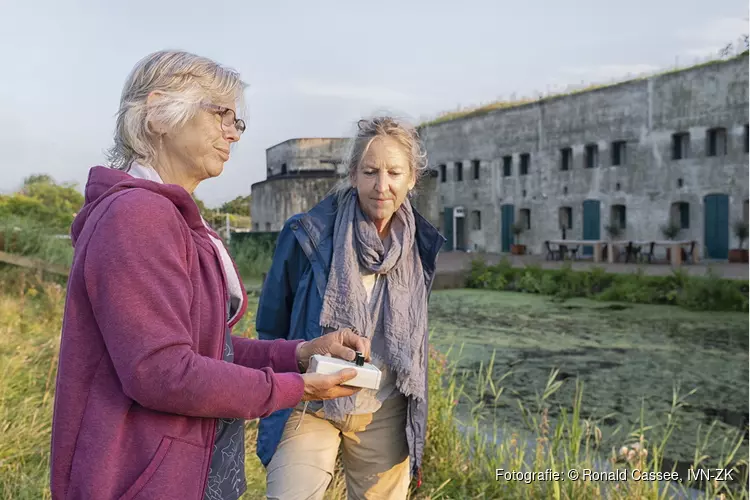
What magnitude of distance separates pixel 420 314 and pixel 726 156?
62.7ft

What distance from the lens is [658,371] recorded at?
7.19 meters

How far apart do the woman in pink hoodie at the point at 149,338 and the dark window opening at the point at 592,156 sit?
22.3m

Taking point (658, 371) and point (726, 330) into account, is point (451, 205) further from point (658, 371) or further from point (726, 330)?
point (658, 371)

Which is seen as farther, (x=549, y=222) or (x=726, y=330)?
(x=549, y=222)

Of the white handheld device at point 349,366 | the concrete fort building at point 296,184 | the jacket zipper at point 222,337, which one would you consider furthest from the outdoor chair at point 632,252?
the jacket zipper at point 222,337

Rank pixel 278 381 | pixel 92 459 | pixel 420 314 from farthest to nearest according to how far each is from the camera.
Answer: pixel 420 314 < pixel 278 381 < pixel 92 459

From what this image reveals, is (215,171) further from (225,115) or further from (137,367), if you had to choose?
(137,367)

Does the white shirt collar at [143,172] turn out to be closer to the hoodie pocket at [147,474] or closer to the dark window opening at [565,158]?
the hoodie pocket at [147,474]

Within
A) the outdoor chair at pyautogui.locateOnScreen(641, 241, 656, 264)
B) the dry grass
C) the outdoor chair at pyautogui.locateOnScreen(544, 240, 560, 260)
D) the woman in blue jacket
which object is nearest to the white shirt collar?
the woman in blue jacket

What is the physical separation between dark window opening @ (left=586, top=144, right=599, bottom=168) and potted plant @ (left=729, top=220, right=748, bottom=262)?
5238 millimetres

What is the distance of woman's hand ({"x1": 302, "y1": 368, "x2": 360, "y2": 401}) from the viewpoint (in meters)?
1.33

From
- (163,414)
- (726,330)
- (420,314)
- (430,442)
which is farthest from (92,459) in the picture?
(726,330)

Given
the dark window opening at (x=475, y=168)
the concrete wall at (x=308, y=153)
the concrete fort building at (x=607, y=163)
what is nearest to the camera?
the concrete fort building at (x=607, y=163)

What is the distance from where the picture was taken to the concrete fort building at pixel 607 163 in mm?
18906
